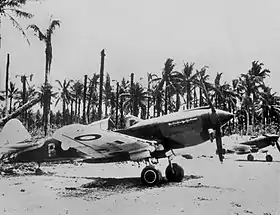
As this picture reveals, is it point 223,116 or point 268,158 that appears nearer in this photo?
point 223,116

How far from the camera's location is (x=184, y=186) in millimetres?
1737

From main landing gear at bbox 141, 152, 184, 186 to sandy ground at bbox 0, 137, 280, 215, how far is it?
28mm

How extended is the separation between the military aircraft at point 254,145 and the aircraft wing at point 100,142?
1.74 feet

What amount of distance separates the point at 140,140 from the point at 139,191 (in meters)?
0.30

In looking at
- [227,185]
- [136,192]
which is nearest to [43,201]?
[136,192]

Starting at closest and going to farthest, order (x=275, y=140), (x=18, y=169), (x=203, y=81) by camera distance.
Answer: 1. (x=18, y=169)
2. (x=203, y=81)
3. (x=275, y=140)

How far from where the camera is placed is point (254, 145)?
→ 201cm

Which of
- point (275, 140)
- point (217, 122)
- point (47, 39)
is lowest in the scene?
point (275, 140)

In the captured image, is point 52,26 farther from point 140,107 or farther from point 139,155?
point 139,155

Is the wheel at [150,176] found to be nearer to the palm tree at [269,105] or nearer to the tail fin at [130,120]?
the tail fin at [130,120]

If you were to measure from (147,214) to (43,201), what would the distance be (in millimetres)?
468

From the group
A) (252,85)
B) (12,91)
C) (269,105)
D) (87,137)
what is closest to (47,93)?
(12,91)

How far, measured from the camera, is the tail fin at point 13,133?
1.70 metres

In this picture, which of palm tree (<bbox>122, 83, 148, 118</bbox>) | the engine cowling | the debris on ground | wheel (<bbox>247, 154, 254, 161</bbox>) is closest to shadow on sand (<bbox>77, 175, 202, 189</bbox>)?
the engine cowling
